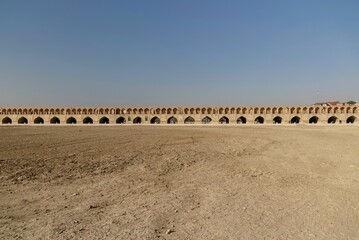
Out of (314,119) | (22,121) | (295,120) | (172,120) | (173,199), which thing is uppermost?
(173,199)

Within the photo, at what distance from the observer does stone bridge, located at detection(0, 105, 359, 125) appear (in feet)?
180

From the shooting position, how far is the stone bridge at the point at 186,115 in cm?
5497

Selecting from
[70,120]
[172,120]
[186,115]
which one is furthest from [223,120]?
[70,120]

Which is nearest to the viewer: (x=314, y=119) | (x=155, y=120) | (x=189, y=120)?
(x=314, y=119)

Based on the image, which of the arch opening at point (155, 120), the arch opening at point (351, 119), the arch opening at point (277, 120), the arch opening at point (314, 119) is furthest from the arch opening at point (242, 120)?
the arch opening at point (351, 119)

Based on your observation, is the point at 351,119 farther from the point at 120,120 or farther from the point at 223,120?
the point at 120,120

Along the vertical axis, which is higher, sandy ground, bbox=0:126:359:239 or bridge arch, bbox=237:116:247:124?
sandy ground, bbox=0:126:359:239

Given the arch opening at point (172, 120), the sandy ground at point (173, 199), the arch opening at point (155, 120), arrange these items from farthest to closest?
the arch opening at point (155, 120) → the arch opening at point (172, 120) → the sandy ground at point (173, 199)

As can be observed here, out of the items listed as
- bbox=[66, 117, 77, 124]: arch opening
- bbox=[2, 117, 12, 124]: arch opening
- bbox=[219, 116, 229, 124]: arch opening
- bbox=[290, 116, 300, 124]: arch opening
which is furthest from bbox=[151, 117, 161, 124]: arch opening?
bbox=[2, 117, 12, 124]: arch opening

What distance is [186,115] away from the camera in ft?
189

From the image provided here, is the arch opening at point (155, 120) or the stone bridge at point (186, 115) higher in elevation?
the stone bridge at point (186, 115)

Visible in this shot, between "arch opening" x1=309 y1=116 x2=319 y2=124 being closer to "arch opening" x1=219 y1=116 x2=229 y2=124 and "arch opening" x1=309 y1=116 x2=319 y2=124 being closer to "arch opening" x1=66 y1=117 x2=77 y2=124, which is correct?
"arch opening" x1=219 y1=116 x2=229 y2=124

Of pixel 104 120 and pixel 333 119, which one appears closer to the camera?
pixel 333 119

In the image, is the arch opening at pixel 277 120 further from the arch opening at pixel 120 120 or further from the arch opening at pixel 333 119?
the arch opening at pixel 120 120
